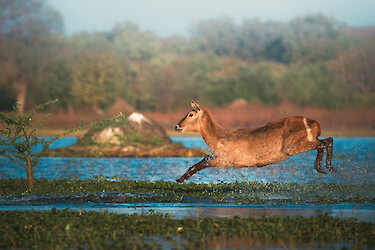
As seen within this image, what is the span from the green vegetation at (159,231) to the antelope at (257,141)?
3877 millimetres

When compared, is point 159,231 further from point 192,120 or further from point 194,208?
point 192,120

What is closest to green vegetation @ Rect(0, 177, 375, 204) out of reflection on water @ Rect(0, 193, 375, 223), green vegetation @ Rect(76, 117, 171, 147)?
reflection on water @ Rect(0, 193, 375, 223)

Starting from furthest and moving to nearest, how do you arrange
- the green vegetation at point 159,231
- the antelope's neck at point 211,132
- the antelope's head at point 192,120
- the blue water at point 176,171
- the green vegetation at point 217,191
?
1. the blue water at point 176,171
2. the antelope's neck at point 211,132
3. the antelope's head at point 192,120
4. the green vegetation at point 217,191
5. the green vegetation at point 159,231

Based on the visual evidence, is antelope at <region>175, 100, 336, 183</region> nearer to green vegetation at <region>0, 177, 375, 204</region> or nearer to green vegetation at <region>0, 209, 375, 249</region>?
green vegetation at <region>0, 177, 375, 204</region>

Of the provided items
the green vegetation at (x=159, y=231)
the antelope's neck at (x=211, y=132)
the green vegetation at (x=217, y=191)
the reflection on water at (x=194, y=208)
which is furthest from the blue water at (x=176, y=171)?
the green vegetation at (x=159, y=231)

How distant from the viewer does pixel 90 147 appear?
120ft

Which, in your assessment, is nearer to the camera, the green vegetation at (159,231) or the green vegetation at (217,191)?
the green vegetation at (159,231)

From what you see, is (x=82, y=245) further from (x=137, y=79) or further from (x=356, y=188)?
(x=137, y=79)

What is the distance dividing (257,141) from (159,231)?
18.6 feet

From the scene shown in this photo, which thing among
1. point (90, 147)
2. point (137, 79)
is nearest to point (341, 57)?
point (137, 79)

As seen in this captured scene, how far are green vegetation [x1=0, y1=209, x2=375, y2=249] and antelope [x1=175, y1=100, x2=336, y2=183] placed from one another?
3.88m

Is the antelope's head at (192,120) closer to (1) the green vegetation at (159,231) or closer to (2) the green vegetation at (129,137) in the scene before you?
(1) the green vegetation at (159,231)

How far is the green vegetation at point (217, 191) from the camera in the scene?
Result: 16.3 m

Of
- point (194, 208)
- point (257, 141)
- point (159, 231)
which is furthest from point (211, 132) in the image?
point (159, 231)
